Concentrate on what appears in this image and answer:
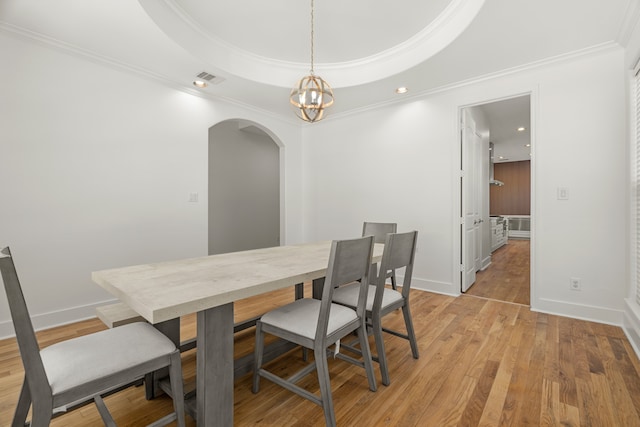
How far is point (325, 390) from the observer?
1408mm

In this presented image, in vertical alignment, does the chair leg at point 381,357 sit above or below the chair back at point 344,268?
below

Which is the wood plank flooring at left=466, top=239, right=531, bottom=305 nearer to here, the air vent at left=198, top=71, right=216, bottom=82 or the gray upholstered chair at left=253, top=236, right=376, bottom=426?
the gray upholstered chair at left=253, top=236, right=376, bottom=426

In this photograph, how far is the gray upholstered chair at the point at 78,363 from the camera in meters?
0.94

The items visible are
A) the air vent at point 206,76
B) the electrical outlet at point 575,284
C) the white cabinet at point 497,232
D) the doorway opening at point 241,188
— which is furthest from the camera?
the white cabinet at point 497,232

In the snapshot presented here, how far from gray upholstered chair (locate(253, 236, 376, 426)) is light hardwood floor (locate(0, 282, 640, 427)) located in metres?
0.16

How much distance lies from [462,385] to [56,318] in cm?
334

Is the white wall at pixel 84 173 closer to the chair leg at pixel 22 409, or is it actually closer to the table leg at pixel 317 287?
the chair leg at pixel 22 409

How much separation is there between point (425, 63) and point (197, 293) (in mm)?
3049

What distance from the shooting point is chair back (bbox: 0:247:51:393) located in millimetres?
926

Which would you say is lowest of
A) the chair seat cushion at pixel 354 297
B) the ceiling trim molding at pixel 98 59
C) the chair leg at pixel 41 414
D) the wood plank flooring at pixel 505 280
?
the wood plank flooring at pixel 505 280

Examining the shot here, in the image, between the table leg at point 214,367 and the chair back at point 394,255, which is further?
the chair back at point 394,255

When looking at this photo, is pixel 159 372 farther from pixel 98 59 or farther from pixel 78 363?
pixel 98 59

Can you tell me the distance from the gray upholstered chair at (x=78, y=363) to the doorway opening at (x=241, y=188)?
4149 millimetres

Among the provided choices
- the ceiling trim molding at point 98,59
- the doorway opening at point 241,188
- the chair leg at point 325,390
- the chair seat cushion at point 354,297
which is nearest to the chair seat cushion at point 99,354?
the chair leg at point 325,390
